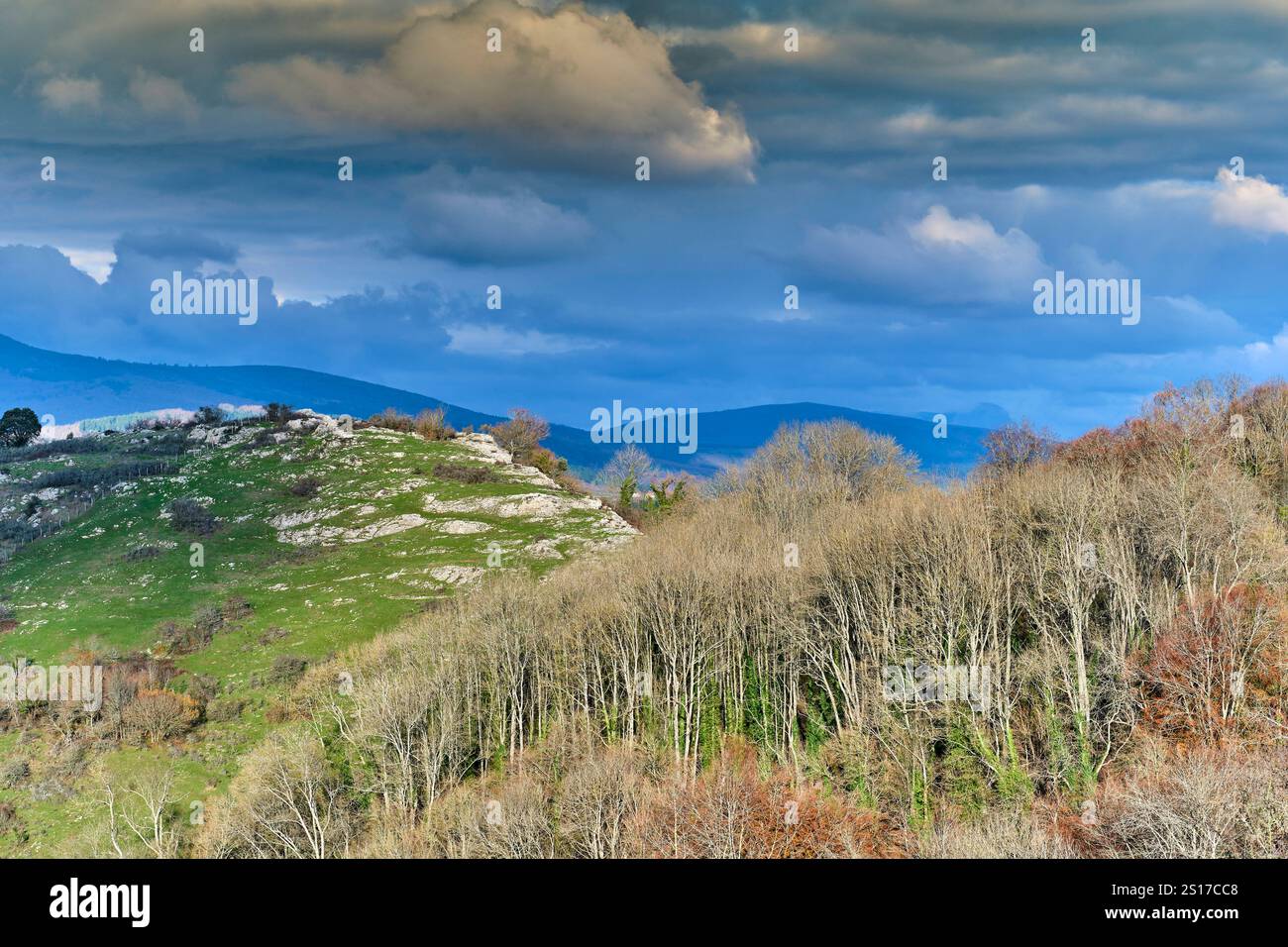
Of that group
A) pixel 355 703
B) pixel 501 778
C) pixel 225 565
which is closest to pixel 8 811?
pixel 355 703

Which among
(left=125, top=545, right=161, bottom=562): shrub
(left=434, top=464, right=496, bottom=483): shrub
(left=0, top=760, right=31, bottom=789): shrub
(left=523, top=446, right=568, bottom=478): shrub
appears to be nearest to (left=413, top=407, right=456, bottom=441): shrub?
(left=523, top=446, right=568, bottom=478): shrub

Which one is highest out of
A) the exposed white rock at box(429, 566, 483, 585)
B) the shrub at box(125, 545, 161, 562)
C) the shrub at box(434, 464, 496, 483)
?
→ the shrub at box(434, 464, 496, 483)

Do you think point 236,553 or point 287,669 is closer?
point 287,669

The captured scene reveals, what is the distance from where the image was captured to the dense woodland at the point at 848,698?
50.3m

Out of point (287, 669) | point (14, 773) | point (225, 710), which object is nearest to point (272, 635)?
point (287, 669)

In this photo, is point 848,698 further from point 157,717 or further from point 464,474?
point 464,474

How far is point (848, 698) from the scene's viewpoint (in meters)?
68.8

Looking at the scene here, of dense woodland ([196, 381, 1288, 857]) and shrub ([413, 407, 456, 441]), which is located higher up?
shrub ([413, 407, 456, 441])

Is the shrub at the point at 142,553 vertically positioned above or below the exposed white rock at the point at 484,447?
below

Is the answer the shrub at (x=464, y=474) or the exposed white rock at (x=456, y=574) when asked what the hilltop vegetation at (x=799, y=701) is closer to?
the exposed white rock at (x=456, y=574)

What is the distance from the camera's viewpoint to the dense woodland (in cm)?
5034

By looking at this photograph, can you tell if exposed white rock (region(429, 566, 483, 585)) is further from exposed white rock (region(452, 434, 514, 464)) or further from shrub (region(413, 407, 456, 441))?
shrub (region(413, 407, 456, 441))

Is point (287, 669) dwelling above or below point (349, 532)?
below

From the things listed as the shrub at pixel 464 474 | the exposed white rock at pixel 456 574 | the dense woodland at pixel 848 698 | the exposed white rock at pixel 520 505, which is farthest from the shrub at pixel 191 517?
the dense woodland at pixel 848 698
